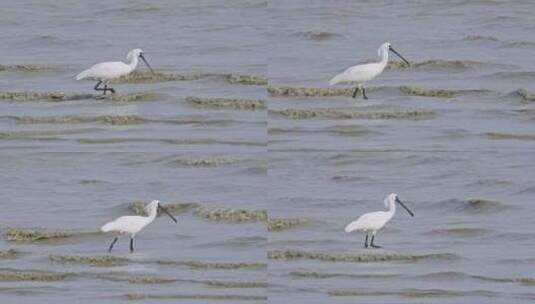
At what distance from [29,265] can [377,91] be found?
351 cm

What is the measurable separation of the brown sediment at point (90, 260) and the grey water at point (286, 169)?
0.33 ft

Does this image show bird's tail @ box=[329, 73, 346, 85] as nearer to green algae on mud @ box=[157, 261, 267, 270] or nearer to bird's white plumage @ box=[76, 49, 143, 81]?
bird's white plumage @ box=[76, 49, 143, 81]

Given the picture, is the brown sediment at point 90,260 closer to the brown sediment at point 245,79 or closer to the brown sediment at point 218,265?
the brown sediment at point 218,265

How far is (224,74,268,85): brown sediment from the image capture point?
632 inches

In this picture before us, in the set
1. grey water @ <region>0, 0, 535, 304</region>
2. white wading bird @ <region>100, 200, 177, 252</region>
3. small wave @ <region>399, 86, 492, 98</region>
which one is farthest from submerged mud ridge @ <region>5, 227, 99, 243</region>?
small wave @ <region>399, 86, 492, 98</region>

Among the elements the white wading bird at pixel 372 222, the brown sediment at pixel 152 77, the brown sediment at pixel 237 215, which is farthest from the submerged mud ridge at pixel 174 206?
the white wading bird at pixel 372 222

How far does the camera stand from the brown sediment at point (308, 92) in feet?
51.3

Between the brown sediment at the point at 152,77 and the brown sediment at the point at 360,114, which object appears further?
the brown sediment at the point at 152,77

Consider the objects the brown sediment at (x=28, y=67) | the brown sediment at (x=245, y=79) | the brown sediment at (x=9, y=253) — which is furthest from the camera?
the brown sediment at (x=28, y=67)

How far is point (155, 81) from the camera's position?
16234 mm

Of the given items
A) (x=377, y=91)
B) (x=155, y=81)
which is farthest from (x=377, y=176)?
(x=155, y=81)

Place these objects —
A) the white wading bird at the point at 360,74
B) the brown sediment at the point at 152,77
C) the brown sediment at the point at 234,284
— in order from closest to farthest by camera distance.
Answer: the brown sediment at the point at 234,284
the white wading bird at the point at 360,74
the brown sediment at the point at 152,77

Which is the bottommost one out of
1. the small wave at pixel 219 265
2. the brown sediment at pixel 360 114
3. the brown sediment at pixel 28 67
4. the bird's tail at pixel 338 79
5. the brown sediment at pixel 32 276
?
the brown sediment at pixel 32 276

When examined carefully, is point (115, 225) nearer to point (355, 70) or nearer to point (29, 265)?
point (29, 265)
